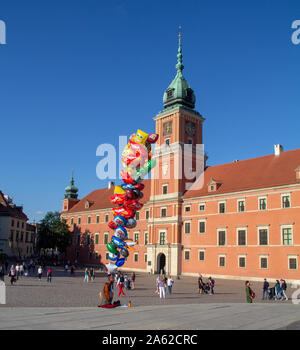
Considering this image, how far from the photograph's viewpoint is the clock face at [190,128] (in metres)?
55.7

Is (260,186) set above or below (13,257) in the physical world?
above

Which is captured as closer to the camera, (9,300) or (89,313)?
(89,313)

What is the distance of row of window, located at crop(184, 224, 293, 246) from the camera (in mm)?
39125

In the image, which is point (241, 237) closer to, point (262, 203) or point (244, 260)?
point (244, 260)

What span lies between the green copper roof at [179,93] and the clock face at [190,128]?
322 centimetres

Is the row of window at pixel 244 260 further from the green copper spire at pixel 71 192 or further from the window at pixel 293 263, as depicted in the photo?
the green copper spire at pixel 71 192

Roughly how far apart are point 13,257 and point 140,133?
209 feet

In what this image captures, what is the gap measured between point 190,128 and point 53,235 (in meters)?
32.6

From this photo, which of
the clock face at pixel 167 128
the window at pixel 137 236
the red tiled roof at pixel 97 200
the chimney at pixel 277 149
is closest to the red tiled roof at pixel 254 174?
the chimney at pixel 277 149

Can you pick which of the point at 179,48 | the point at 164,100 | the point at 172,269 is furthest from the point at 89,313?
the point at 179,48

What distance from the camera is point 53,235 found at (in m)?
67.4

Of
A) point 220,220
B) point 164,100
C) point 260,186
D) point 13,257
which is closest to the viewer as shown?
point 260,186

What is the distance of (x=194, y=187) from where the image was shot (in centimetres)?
5303

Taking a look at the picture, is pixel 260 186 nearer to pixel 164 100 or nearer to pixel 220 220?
pixel 220 220
